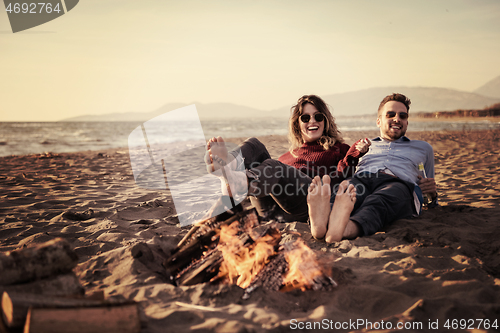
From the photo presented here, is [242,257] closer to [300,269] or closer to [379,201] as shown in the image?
[300,269]

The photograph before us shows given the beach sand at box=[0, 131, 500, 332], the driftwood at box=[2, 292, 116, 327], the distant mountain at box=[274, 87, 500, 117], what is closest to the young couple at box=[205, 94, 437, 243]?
the beach sand at box=[0, 131, 500, 332]

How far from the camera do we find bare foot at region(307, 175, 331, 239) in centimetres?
245

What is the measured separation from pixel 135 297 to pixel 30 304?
0.60 m

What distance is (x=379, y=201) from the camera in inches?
113

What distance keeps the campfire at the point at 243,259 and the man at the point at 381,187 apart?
1.46 feet

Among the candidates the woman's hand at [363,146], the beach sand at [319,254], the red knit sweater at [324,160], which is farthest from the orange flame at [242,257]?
the woman's hand at [363,146]

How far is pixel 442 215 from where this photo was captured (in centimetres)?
328

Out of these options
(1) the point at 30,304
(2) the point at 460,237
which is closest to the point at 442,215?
(2) the point at 460,237

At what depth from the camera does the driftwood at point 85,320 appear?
1191 millimetres

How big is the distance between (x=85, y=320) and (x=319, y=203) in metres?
1.80

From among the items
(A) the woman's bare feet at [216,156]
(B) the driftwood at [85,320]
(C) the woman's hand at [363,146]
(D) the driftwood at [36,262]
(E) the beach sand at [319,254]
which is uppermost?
(A) the woman's bare feet at [216,156]

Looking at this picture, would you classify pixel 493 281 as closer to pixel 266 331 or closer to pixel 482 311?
pixel 482 311

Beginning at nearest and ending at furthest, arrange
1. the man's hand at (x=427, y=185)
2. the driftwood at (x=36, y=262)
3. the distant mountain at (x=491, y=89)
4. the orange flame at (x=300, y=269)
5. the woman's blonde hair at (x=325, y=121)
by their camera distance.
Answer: the driftwood at (x=36, y=262), the orange flame at (x=300, y=269), the man's hand at (x=427, y=185), the woman's blonde hair at (x=325, y=121), the distant mountain at (x=491, y=89)

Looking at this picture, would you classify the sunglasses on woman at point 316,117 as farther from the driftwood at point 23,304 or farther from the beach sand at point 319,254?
the driftwood at point 23,304
